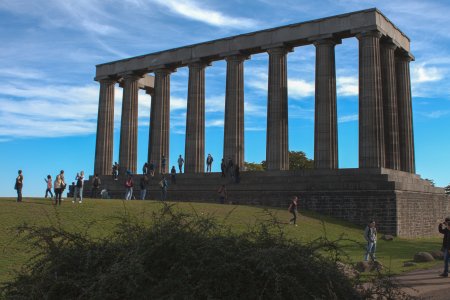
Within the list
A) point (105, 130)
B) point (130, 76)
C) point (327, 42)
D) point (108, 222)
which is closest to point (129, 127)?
point (105, 130)

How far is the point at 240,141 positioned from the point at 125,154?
14.6 metres

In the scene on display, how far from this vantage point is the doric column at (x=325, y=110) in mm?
44281

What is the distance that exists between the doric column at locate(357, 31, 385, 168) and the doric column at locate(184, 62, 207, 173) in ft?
53.3

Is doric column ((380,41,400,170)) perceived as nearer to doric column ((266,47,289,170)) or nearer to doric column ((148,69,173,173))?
doric column ((266,47,289,170))

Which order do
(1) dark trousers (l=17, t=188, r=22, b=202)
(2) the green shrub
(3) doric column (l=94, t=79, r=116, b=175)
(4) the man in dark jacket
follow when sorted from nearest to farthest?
(2) the green shrub < (4) the man in dark jacket < (1) dark trousers (l=17, t=188, r=22, b=202) < (3) doric column (l=94, t=79, r=116, b=175)

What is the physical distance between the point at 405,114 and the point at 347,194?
1530 cm

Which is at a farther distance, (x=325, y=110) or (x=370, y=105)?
(x=325, y=110)

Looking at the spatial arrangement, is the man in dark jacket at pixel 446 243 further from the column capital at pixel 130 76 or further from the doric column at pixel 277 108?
the column capital at pixel 130 76

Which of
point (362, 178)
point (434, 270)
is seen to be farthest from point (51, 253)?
point (362, 178)

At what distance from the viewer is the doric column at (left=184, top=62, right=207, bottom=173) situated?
172ft

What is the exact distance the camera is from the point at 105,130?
195 ft

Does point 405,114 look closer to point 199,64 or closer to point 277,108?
point 277,108

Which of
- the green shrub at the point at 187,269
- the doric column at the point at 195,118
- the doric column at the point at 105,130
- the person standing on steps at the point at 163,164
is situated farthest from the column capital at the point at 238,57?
the green shrub at the point at 187,269

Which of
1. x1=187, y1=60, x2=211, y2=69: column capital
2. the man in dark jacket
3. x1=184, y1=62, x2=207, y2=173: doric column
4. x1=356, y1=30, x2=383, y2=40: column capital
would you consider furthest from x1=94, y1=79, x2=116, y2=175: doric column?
the man in dark jacket
